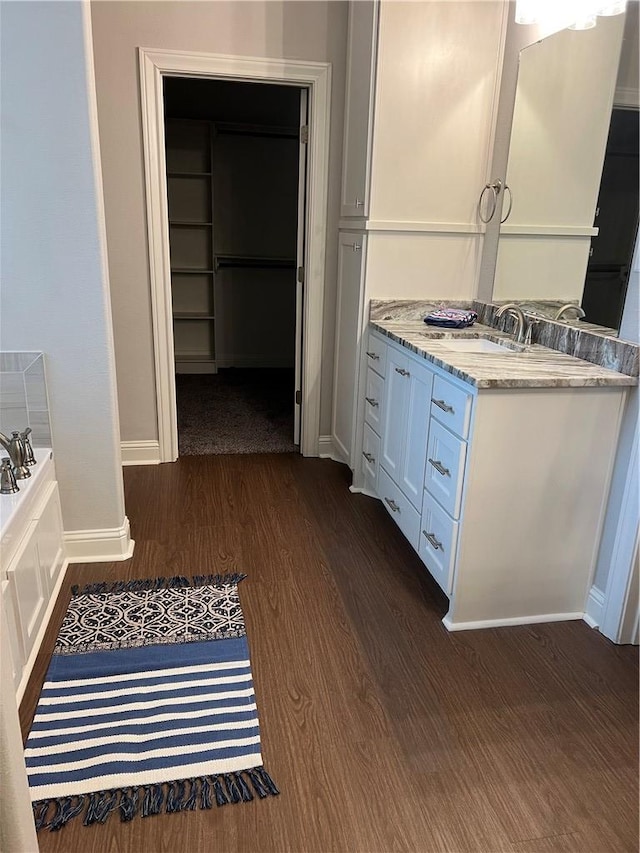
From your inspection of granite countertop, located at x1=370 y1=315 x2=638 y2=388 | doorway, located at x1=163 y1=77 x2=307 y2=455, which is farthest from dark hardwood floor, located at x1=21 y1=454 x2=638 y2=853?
doorway, located at x1=163 y1=77 x2=307 y2=455

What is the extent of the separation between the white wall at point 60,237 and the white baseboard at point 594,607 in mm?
1867

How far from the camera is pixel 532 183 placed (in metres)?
2.67

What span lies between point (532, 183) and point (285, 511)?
6.05 feet

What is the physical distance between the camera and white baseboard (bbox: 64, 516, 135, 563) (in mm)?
2557

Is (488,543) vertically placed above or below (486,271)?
below

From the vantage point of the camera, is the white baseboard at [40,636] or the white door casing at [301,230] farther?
the white door casing at [301,230]

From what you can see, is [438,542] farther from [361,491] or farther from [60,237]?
[60,237]

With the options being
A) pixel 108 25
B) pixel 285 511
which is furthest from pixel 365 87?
pixel 285 511

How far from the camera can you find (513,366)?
2166mm

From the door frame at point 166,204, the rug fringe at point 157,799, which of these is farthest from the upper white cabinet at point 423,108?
the rug fringe at point 157,799

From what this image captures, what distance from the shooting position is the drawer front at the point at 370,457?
121 inches

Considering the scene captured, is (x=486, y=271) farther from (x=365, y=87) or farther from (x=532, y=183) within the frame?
(x=365, y=87)

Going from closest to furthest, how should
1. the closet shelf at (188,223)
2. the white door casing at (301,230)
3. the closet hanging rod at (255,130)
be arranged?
the white door casing at (301,230) < the closet hanging rod at (255,130) < the closet shelf at (188,223)

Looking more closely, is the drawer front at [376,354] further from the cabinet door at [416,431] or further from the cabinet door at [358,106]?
the cabinet door at [358,106]
